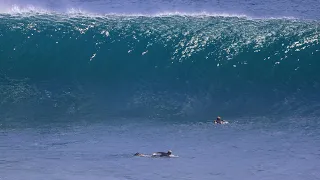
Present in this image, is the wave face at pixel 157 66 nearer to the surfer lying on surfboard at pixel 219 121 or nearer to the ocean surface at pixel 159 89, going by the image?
the ocean surface at pixel 159 89

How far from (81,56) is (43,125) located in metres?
7.37

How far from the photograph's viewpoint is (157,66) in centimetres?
3494

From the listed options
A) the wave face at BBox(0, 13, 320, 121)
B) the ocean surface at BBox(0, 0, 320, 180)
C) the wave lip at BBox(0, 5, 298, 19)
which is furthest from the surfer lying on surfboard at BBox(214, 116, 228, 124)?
the wave lip at BBox(0, 5, 298, 19)

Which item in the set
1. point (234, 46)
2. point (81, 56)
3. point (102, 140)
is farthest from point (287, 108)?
point (81, 56)

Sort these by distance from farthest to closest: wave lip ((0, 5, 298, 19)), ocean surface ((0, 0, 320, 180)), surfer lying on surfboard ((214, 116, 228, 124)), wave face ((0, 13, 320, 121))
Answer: wave lip ((0, 5, 298, 19))
wave face ((0, 13, 320, 121))
surfer lying on surfboard ((214, 116, 228, 124))
ocean surface ((0, 0, 320, 180))

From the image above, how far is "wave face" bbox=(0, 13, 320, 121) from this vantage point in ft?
104

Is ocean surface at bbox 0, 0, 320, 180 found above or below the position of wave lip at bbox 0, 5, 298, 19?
below

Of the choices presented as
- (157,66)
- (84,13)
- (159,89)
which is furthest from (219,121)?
(84,13)

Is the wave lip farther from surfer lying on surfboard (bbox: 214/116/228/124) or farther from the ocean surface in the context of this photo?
surfer lying on surfboard (bbox: 214/116/228/124)

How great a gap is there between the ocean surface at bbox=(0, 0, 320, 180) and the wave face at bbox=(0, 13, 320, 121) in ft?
0.20

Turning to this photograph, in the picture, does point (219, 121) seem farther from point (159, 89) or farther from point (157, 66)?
point (157, 66)

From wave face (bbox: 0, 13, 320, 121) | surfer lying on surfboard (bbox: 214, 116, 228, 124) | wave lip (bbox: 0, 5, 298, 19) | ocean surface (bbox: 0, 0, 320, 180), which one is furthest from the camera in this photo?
wave lip (bbox: 0, 5, 298, 19)

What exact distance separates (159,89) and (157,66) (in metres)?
2.13

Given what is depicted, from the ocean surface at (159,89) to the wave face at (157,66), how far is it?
0.06 m
